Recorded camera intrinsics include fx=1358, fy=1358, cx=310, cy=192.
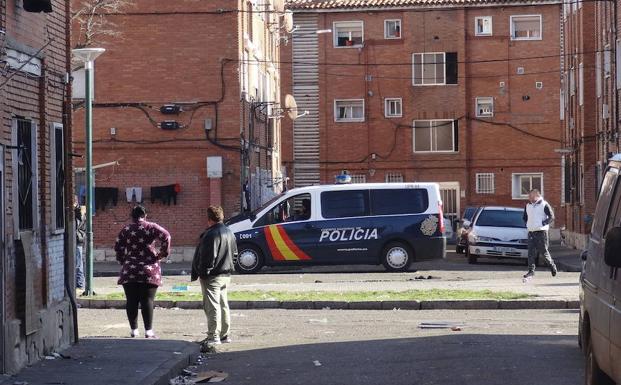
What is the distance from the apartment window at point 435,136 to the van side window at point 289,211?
25.6 meters


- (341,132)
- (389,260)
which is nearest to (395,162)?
(341,132)

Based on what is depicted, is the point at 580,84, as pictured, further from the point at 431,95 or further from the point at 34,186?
the point at 34,186

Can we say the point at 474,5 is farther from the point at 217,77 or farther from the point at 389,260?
the point at 389,260

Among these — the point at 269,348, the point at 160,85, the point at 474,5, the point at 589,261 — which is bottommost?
the point at 269,348

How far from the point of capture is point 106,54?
36812 millimetres

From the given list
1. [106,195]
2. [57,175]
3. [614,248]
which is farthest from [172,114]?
[614,248]

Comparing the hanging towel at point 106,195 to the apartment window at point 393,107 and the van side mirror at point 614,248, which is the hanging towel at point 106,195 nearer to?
the apartment window at point 393,107

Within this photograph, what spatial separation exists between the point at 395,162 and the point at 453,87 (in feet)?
13.0

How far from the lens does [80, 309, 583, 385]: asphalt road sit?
12727 mm

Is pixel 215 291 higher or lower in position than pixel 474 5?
lower

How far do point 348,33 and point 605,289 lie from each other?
48.6 m

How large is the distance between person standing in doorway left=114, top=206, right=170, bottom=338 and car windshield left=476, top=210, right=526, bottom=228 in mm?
20426

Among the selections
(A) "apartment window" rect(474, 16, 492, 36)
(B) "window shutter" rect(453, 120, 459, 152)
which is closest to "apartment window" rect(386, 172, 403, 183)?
(B) "window shutter" rect(453, 120, 459, 152)

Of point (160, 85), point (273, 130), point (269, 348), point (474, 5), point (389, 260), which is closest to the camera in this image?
point (269, 348)
